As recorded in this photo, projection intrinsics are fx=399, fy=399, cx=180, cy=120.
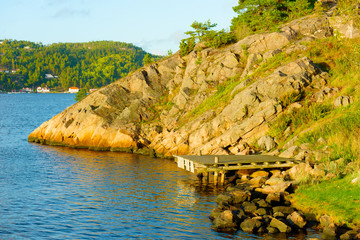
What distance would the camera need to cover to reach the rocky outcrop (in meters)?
42.7

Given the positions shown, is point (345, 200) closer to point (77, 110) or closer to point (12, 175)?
point (12, 175)

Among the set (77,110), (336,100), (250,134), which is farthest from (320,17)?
(77,110)

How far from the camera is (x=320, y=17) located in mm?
55906

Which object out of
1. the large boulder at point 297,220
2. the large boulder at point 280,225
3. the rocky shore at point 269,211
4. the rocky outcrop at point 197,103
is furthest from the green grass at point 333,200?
the rocky outcrop at point 197,103

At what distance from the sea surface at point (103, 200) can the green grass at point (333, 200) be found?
2.08m

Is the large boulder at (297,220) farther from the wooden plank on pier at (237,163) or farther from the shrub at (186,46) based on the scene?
the shrub at (186,46)

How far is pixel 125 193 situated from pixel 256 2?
43162 mm

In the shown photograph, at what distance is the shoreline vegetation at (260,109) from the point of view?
26.2 metres

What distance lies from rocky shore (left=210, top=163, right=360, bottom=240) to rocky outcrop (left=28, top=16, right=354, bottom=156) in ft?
28.7

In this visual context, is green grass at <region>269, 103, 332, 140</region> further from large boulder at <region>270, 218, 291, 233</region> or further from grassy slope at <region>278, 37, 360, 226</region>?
large boulder at <region>270, 218, 291, 233</region>

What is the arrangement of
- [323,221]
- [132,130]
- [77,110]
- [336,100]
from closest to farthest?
[323,221] → [336,100] → [132,130] → [77,110]

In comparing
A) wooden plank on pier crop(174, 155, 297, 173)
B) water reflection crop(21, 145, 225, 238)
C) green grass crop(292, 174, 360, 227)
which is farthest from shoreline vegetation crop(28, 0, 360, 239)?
water reflection crop(21, 145, 225, 238)

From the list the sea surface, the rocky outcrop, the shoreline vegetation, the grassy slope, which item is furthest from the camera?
the rocky outcrop

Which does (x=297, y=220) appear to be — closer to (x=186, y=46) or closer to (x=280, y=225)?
(x=280, y=225)
